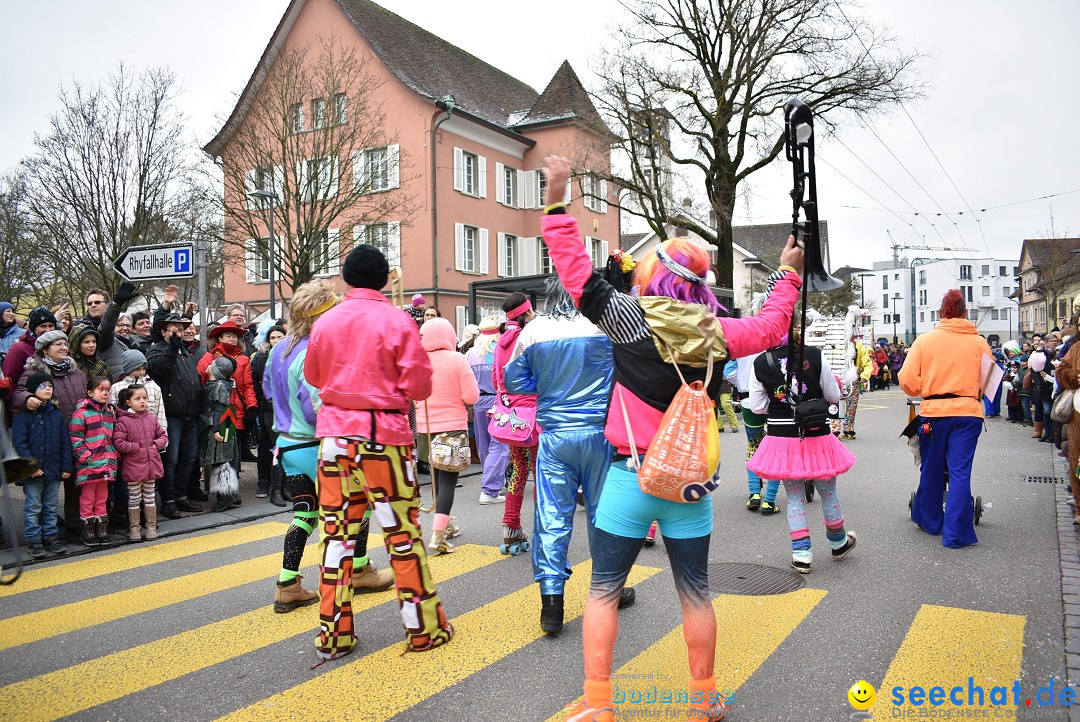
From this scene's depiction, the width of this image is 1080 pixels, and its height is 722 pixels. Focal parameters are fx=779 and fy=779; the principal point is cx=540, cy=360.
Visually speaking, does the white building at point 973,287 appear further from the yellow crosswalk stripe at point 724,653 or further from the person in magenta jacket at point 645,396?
the person in magenta jacket at point 645,396

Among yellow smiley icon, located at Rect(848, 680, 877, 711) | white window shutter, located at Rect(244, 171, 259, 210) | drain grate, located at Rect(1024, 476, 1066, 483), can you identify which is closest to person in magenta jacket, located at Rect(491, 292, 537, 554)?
yellow smiley icon, located at Rect(848, 680, 877, 711)

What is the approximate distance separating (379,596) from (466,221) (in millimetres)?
25861

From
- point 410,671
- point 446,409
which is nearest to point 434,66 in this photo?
point 446,409

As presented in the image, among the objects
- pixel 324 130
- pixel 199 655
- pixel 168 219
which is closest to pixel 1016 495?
pixel 199 655

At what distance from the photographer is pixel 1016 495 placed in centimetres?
856

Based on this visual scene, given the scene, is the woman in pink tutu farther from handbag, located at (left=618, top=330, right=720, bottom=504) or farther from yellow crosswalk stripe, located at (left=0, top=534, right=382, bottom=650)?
yellow crosswalk stripe, located at (left=0, top=534, right=382, bottom=650)

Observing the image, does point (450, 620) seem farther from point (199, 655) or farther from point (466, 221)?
point (466, 221)

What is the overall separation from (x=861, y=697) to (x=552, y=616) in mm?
1701

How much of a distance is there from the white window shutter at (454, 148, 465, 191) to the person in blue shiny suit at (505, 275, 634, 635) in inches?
1021

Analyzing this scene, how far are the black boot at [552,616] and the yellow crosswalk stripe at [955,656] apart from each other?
1.64 meters

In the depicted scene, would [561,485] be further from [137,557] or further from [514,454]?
[137,557]

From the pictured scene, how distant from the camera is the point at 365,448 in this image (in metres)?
4.15

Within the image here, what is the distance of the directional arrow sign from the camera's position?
29.8ft

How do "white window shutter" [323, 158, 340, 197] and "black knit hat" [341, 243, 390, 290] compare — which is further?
"white window shutter" [323, 158, 340, 197]
